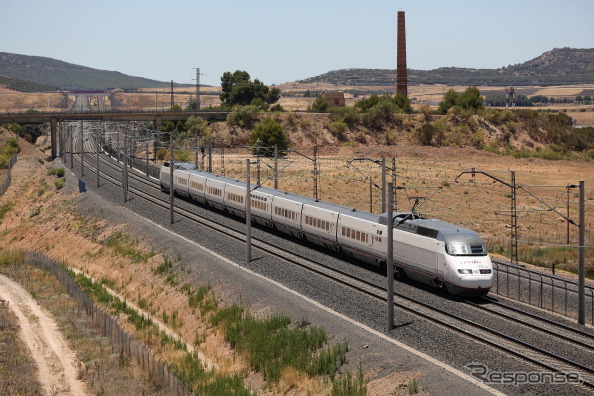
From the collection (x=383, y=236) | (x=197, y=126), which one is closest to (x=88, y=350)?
(x=383, y=236)

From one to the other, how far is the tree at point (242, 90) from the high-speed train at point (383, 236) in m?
126

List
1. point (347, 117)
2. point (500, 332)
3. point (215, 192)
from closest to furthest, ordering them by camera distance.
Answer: point (500, 332), point (215, 192), point (347, 117)

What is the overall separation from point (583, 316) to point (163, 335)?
1873 cm

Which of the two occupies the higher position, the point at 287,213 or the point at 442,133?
the point at 442,133

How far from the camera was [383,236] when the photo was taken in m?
36.8

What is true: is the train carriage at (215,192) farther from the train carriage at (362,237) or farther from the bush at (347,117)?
the bush at (347,117)

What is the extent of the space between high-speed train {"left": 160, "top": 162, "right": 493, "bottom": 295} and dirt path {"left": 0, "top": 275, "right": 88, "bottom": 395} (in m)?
15.6

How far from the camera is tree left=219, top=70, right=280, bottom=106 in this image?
18038 cm

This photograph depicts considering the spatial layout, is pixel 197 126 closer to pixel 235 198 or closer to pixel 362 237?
pixel 235 198

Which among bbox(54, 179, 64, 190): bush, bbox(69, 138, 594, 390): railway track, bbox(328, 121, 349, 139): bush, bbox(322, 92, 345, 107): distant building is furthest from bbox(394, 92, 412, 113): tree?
bbox(69, 138, 594, 390): railway track

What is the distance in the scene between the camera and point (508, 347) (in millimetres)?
26141

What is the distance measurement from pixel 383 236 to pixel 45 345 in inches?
681

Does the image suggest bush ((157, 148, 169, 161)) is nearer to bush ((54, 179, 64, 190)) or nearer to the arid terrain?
the arid terrain

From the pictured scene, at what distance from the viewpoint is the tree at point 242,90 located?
592 ft
